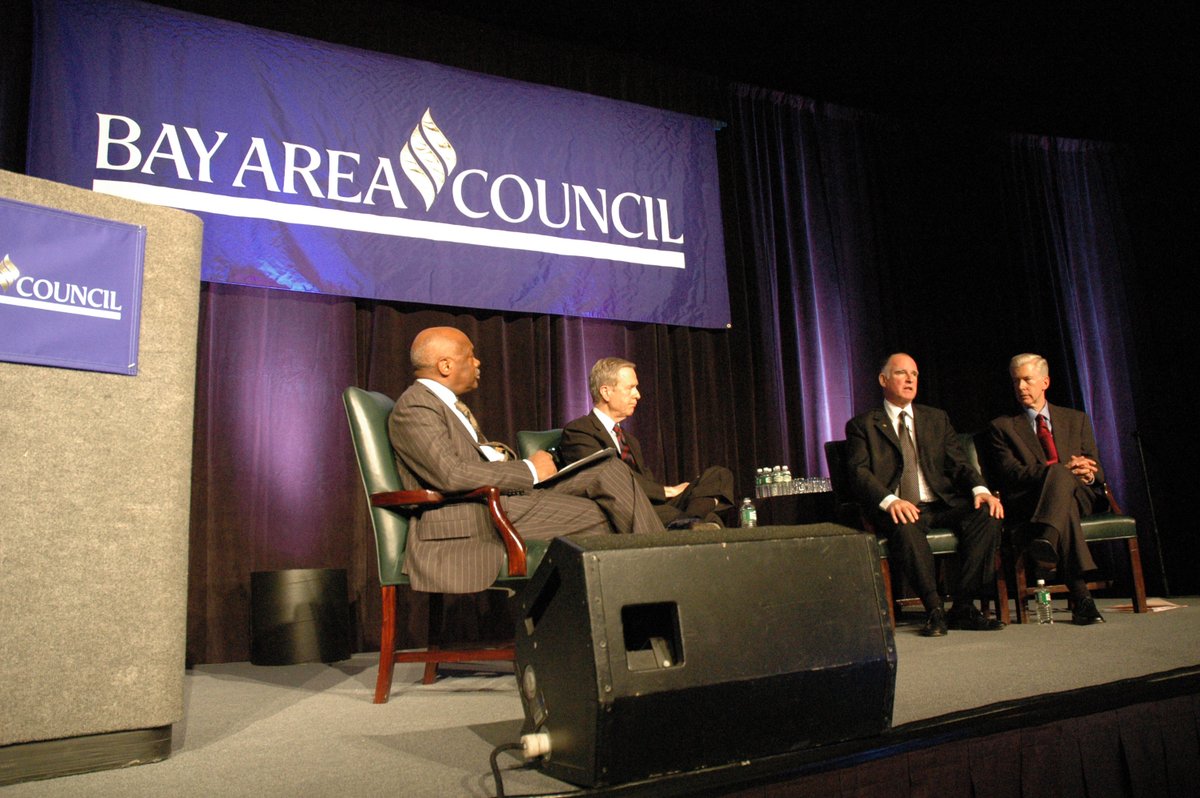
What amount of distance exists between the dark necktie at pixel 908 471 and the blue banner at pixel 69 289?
3.14m

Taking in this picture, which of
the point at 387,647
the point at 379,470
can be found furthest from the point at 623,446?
the point at 387,647

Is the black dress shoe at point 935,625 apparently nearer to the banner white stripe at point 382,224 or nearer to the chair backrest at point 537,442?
the chair backrest at point 537,442

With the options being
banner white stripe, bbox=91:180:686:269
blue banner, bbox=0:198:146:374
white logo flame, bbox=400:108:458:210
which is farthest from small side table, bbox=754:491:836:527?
blue banner, bbox=0:198:146:374

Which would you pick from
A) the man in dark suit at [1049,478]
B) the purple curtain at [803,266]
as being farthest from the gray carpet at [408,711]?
the purple curtain at [803,266]

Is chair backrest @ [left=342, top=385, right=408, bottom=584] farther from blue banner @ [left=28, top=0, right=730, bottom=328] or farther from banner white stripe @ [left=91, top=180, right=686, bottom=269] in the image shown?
banner white stripe @ [left=91, top=180, right=686, bottom=269]

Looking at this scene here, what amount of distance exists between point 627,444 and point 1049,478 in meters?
1.79

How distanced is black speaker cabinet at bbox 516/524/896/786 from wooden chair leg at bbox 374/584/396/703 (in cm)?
114

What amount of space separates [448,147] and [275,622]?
7.57ft

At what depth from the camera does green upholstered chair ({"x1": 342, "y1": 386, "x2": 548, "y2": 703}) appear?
251 centimetres

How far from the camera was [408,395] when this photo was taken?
279 centimetres

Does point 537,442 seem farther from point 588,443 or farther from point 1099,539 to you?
point 1099,539

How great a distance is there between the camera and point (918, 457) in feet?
13.0

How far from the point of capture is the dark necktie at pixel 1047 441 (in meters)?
4.06

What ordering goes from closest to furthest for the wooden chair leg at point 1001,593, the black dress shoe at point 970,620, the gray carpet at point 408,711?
the gray carpet at point 408,711 → the black dress shoe at point 970,620 → the wooden chair leg at point 1001,593
